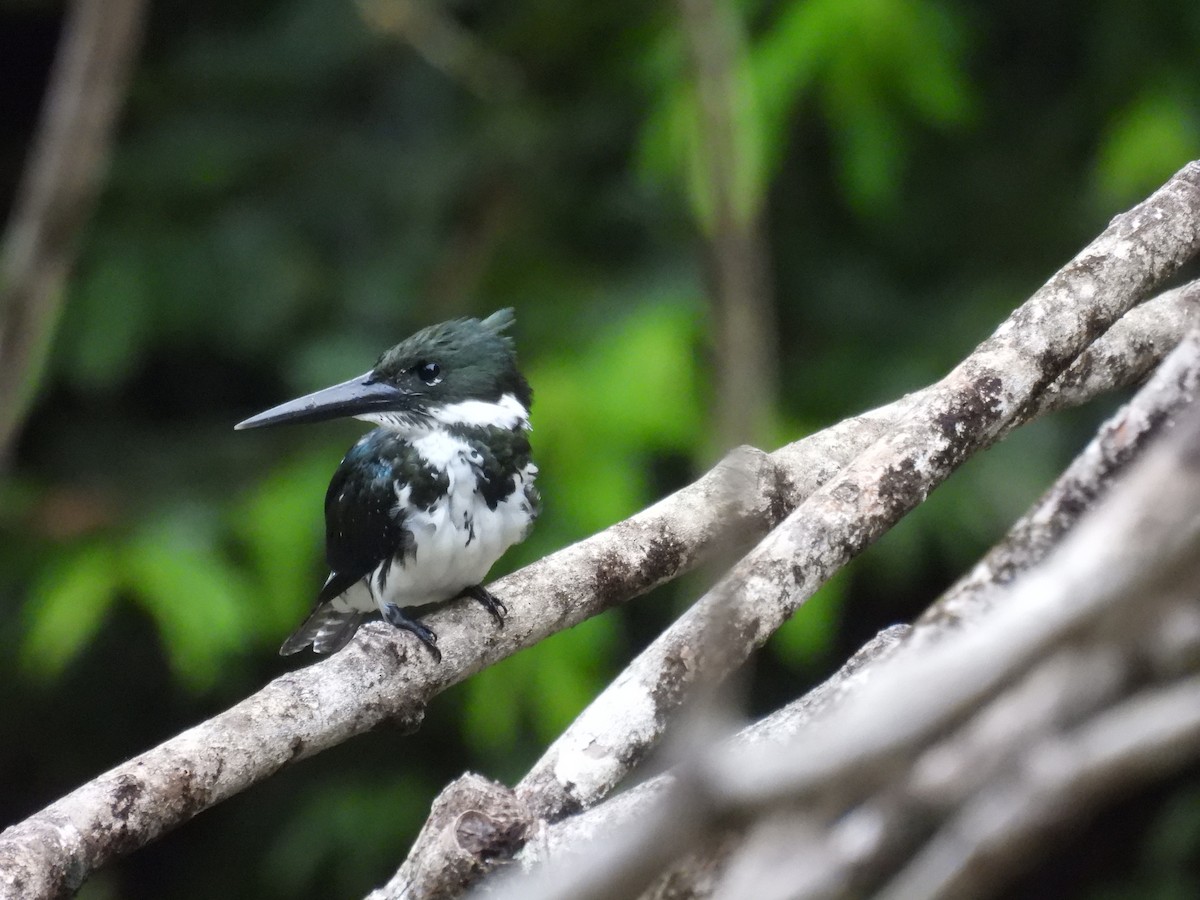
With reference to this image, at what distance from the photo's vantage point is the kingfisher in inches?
117

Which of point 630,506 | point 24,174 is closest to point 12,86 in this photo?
point 24,174

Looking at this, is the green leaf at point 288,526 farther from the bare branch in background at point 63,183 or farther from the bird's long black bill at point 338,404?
the bare branch in background at point 63,183

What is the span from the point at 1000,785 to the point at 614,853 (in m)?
0.17

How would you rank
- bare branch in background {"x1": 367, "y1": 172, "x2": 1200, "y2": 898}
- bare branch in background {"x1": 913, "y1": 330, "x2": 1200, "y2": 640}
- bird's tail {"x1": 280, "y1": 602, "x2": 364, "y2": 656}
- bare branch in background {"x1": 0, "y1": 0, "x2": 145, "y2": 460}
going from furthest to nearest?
bird's tail {"x1": 280, "y1": 602, "x2": 364, "y2": 656} < bare branch in background {"x1": 367, "y1": 172, "x2": 1200, "y2": 898} < bare branch in background {"x1": 913, "y1": 330, "x2": 1200, "y2": 640} < bare branch in background {"x1": 0, "y1": 0, "x2": 145, "y2": 460}

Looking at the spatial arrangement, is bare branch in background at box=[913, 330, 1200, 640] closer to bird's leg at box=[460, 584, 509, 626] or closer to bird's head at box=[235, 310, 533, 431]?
bird's leg at box=[460, 584, 509, 626]

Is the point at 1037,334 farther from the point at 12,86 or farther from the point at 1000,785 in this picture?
the point at 12,86

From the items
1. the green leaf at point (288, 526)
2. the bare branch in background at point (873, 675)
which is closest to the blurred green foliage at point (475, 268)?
the green leaf at point (288, 526)

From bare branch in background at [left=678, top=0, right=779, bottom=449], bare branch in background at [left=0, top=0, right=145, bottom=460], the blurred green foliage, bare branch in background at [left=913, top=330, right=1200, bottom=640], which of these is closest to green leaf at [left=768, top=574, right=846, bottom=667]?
the blurred green foliage

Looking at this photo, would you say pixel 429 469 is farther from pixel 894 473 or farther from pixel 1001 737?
pixel 1001 737

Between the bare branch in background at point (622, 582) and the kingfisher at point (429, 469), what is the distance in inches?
7.6

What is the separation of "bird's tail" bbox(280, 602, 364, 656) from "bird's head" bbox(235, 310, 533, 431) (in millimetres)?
558

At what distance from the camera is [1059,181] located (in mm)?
5023

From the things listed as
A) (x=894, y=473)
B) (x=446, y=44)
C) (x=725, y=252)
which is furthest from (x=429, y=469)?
Answer: (x=725, y=252)

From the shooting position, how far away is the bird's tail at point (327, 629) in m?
3.48
